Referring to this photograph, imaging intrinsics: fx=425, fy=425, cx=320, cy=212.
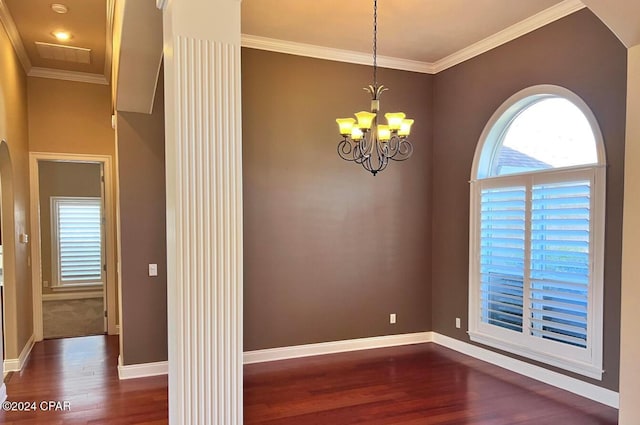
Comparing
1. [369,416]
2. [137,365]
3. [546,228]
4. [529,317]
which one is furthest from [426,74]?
[137,365]

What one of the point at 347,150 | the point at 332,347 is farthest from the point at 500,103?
the point at 332,347

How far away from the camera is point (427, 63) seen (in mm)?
5449

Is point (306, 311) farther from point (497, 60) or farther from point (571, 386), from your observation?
point (497, 60)

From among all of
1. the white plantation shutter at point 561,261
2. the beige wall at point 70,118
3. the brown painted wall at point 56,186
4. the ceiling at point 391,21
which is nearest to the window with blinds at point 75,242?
the brown painted wall at point 56,186

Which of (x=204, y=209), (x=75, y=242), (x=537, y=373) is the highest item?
(x=204, y=209)

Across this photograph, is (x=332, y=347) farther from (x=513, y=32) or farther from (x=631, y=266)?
(x=513, y=32)

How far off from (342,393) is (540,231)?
97.0 inches

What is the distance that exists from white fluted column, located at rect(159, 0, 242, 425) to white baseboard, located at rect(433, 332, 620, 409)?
3.28 meters

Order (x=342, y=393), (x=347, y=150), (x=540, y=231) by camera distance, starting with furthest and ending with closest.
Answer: (x=347, y=150), (x=540, y=231), (x=342, y=393)

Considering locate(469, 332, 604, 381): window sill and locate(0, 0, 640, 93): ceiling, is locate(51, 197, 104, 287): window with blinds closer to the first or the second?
locate(0, 0, 640, 93): ceiling

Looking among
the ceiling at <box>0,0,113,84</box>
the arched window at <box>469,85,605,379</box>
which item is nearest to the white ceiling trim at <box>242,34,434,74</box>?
the arched window at <box>469,85,605,379</box>

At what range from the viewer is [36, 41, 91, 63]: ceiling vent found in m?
4.85

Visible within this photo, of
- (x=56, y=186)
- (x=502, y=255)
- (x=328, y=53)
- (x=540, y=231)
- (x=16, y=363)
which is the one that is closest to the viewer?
(x=540, y=231)

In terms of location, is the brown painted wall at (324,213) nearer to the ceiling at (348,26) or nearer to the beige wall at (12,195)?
the ceiling at (348,26)
